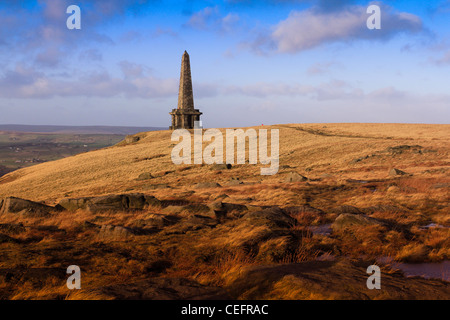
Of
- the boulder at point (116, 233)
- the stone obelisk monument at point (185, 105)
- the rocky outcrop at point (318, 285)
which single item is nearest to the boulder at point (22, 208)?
the boulder at point (116, 233)

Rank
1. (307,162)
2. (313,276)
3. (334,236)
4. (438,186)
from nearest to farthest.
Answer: (313,276) < (334,236) < (438,186) < (307,162)

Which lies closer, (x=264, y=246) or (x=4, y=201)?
(x=264, y=246)

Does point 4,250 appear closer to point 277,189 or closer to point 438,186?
point 277,189

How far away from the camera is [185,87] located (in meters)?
59.0

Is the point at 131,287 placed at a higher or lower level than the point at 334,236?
higher

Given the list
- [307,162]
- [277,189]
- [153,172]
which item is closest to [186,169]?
[153,172]

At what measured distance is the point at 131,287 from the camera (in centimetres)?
482

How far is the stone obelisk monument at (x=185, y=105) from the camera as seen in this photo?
2318 inches

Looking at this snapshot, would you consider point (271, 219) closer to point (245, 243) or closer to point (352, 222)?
point (352, 222)

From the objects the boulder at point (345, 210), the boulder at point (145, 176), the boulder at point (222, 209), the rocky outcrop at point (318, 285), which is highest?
the rocky outcrop at point (318, 285)

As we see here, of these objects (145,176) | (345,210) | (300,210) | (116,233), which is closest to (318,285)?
(116,233)

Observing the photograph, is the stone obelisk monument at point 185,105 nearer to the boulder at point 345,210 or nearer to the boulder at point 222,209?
the boulder at point 222,209

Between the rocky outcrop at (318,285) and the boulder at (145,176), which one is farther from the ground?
the rocky outcrop at (318,285)
